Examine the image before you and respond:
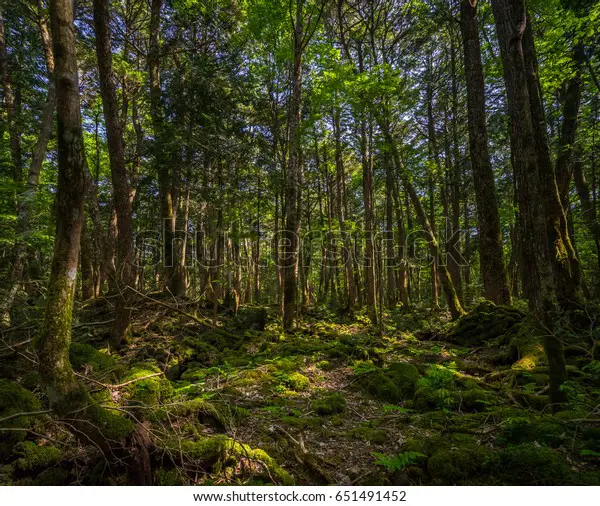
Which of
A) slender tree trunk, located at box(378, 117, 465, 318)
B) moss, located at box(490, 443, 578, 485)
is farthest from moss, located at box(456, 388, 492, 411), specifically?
slender tree trunk, located at box(378, 117, 465, 318)

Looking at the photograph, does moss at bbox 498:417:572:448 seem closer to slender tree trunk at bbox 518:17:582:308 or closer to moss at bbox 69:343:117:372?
slender tree trunk at bbox 518:17:582:308

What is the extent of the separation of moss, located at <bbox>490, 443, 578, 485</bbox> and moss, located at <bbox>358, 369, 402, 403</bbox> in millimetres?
2855

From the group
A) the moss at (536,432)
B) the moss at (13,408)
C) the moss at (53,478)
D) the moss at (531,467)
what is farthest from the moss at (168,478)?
the moss at (536,432)

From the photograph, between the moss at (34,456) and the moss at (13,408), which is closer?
the moss at (34,456)

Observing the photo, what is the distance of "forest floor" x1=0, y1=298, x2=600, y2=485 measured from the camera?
3344mm

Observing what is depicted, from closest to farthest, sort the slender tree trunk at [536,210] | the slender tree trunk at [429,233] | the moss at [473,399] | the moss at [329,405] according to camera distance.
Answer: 1. the slender tree trunk at [536,210]
2. the moss at [473,399]
3. the moss at [329,405]
4. the slender tree trunk at [429,233]

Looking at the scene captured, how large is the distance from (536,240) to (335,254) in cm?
2041

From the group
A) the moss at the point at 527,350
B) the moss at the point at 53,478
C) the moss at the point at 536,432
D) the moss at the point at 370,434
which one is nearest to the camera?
the moss at the point at 53,478

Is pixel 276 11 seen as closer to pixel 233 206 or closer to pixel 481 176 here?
pixel 233 206

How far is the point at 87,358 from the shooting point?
5477 mm

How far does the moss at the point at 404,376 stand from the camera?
6.32 meters

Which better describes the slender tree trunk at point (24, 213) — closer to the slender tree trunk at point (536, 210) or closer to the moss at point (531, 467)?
the moss at point (531, 467)

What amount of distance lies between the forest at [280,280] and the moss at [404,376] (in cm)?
5

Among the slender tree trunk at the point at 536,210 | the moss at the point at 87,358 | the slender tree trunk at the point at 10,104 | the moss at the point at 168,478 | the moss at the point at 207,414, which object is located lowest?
the moss at the point at 168,478
